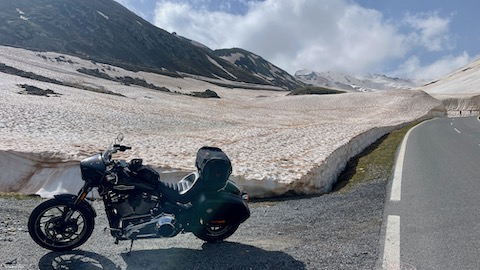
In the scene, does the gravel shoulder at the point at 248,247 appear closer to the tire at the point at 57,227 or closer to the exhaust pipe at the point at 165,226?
the tire at the point at 57,227

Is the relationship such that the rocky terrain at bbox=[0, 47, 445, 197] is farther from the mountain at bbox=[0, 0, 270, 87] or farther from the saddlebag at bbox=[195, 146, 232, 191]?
the mountain at bbox=[0, 0, 270, 87]

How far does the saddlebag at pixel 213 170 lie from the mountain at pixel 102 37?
80.9 meters

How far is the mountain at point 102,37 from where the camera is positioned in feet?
309

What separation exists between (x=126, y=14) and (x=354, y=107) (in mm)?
117827

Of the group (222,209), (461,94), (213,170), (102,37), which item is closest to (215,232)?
(222,209)

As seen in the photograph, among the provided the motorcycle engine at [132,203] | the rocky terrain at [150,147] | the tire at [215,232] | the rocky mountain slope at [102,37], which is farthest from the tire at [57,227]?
the rocky mountain slope at [102,37]

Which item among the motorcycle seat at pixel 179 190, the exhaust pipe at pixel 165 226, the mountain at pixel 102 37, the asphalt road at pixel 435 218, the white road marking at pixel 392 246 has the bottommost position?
the white road marking at pixel 392 246

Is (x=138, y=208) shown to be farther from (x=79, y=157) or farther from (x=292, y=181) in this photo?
(x=79, y=157)

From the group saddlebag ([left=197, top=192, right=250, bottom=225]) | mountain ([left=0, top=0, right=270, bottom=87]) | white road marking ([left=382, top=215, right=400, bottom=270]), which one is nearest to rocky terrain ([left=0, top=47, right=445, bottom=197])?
white road marking ([left=382, top=215, right=400, bottom=270])

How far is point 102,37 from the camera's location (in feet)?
394

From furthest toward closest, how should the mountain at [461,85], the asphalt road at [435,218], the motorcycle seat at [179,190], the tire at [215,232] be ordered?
the mountain at [461,85] < the tire at [215,232] < the motorcycle seat at [179,190] < the asphalt road at [435,218]

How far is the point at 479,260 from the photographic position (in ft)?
16.5

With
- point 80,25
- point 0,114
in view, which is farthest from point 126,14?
point 0,114

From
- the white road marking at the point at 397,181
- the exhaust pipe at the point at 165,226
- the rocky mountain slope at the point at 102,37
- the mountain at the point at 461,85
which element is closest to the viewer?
the exhaust pipe at the point at 165,226
